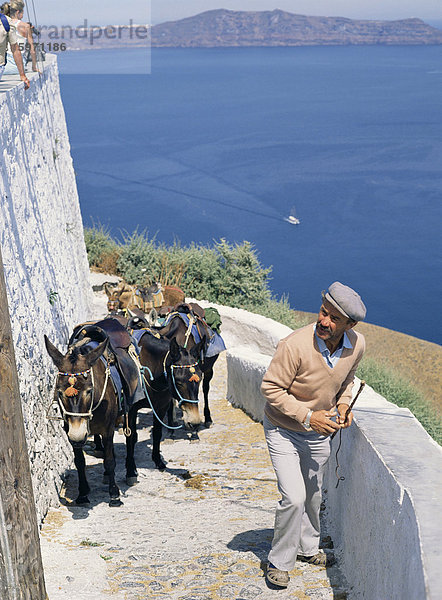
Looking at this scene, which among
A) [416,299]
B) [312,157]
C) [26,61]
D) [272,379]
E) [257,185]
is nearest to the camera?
[272,379]

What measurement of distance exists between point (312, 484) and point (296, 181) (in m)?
97.3

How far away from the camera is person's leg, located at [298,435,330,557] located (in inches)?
193

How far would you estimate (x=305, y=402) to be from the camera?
4777 millimetres

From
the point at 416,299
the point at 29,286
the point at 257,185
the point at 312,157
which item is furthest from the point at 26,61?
the point at 312,157

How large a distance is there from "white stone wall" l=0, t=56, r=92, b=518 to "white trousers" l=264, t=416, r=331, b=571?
101 inches

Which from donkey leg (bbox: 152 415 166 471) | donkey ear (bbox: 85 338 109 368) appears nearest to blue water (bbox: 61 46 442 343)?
donkey leg (bbox: 152 415 166 471)

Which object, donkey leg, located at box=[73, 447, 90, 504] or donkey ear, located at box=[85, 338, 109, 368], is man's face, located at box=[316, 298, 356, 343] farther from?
donkey leg, located at box=[73, 447, 90, 504]

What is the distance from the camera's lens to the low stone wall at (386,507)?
3.51 meters

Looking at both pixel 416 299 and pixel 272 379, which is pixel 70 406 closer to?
pixel 272 379

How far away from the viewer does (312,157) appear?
115 m

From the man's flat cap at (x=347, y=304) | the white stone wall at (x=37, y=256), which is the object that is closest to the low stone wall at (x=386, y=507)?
the man's flat cap at (x=347, y=304)

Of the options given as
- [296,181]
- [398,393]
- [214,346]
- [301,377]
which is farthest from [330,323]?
[296,181]

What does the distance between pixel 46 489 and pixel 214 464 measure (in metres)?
2.16

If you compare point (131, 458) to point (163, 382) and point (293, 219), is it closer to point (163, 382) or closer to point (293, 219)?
point (163, 382)
